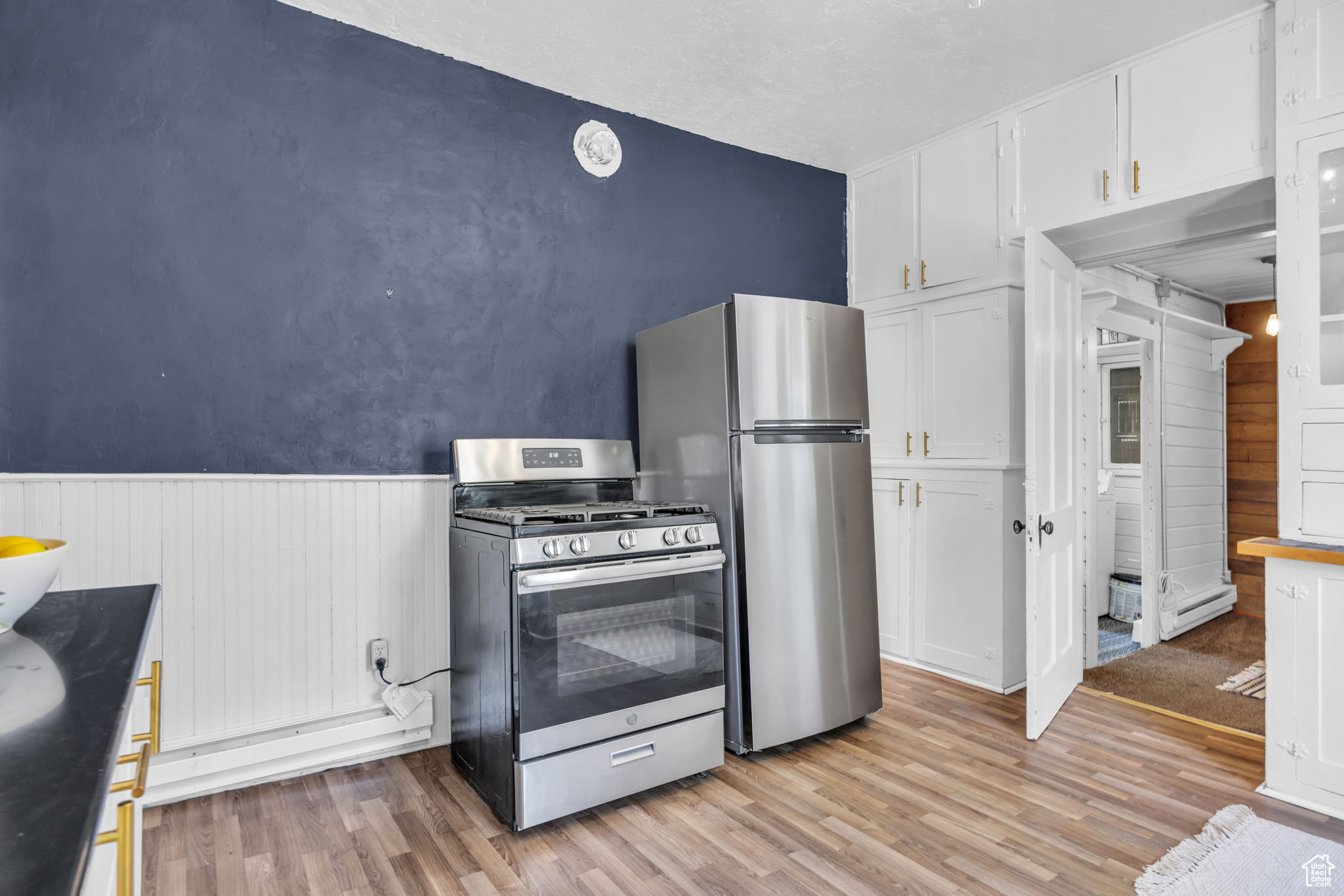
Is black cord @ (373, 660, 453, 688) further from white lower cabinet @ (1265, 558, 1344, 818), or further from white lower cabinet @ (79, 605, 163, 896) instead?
white lower cabinet @ (1265, 558, 1344, 818)

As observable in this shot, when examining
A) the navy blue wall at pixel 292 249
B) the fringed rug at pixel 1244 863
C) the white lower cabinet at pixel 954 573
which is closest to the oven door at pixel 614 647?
the navy blue wall at pixel 292 249

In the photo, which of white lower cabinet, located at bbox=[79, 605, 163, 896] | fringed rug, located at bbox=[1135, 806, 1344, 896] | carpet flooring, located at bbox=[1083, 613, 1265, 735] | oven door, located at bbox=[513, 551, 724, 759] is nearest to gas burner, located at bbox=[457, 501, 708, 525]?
oven door, located at bbox=[513, 551, 724, 759]

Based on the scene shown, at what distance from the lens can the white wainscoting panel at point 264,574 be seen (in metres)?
2.21

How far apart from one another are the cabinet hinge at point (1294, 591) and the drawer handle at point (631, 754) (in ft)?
6.73

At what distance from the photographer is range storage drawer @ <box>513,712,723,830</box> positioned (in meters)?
2.13

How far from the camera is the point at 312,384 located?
254 centimetres

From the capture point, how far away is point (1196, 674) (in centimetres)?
361

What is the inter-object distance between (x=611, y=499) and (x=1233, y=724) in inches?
104

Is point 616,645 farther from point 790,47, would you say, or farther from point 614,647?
point 790,47

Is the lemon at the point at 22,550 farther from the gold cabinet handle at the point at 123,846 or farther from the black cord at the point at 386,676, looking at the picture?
the black cord at the point at 386,676

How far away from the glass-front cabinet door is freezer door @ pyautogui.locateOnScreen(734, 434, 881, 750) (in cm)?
142

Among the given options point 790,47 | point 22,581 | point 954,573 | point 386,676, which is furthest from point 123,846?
point 954,573

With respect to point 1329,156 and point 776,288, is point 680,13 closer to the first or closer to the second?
point 776,288

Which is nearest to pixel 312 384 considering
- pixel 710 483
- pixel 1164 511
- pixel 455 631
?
pixel 455 631
